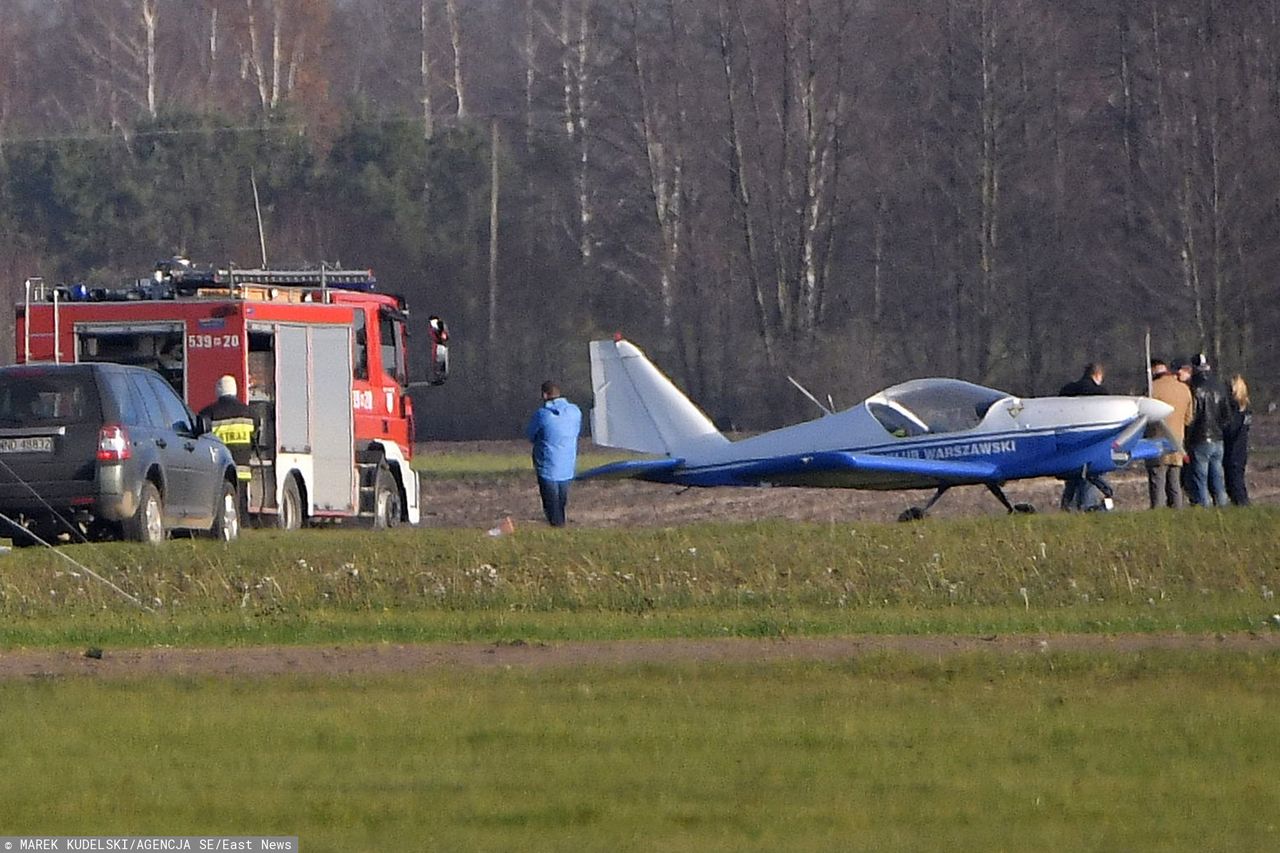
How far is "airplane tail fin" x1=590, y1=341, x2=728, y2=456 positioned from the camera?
83.4 feet

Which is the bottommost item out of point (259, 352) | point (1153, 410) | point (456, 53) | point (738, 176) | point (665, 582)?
point (665, 582)

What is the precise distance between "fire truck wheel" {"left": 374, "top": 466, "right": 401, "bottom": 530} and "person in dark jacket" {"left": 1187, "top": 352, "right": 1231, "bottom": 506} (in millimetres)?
9380

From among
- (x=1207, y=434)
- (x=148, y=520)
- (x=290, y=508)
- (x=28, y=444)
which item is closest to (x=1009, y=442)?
(x=1207, y=434)

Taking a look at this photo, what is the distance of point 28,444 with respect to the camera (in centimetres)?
1797

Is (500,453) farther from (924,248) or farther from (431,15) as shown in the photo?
(431,15)

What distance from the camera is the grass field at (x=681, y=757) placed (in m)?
7.52

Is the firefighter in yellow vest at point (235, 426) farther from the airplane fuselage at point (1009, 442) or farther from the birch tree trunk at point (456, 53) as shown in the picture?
the birch tree trunk at point (456, 53)

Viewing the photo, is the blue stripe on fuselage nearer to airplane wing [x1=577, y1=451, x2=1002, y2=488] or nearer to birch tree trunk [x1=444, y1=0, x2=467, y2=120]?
airplane wing [x1=577, y1=451, x2=1002, y2=488]

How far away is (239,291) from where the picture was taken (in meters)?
23.2

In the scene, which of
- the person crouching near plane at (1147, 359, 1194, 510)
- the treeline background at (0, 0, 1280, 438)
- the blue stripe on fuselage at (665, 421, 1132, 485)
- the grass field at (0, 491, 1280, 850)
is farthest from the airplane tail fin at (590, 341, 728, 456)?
the treeline background at (0, 0, 1280, 438)

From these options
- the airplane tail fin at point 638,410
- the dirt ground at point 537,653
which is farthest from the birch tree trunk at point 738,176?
the dirt ground at point 537,653

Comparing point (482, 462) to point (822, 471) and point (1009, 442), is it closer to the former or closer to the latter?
point (822, 471)

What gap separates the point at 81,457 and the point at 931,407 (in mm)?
9482

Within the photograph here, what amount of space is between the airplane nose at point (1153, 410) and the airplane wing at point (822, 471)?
5.46ft
